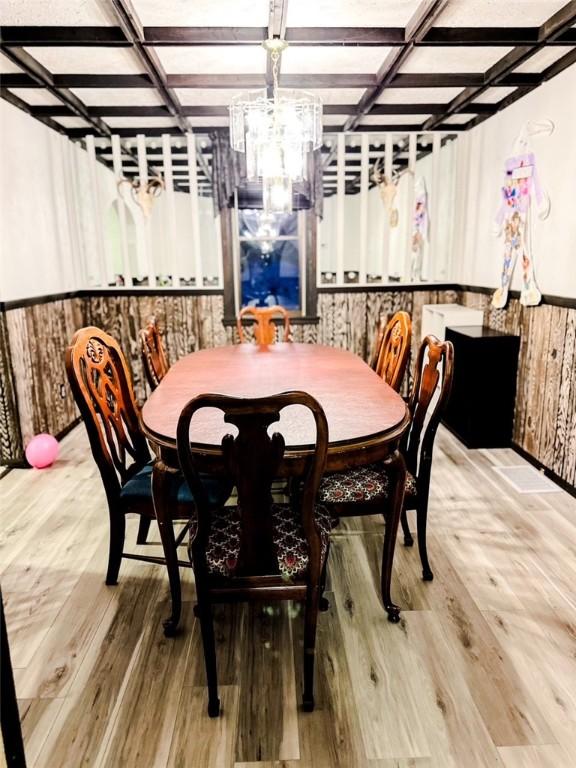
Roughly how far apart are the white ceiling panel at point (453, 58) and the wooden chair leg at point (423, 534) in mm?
2282

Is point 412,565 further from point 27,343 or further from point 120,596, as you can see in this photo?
point 27,343

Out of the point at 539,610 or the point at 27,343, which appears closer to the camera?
the point at 539,610

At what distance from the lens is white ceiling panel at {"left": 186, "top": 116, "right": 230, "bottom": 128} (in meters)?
4.18

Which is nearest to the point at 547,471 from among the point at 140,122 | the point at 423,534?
the point at 423,534

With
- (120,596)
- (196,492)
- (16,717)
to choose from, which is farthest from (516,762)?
(120,596)

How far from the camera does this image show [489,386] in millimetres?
3725

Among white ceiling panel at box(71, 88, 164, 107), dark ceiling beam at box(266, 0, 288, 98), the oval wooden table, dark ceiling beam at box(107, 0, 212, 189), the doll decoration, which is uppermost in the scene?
white ceiling panel at box(71, 88, 164, 107)

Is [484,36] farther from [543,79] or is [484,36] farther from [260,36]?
[260,36]

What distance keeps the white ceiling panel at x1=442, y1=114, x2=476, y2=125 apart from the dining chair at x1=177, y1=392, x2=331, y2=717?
12.3ft

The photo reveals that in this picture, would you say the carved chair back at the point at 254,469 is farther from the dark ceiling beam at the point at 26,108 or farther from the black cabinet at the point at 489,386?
the dark ceiling beam at the point at 26,108

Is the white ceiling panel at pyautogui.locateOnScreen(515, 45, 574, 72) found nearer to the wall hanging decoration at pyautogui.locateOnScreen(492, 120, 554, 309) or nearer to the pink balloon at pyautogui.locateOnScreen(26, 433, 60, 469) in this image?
the wall hanging decoration at pyautogui.locateOnScreen(492, 120, 554, 309)

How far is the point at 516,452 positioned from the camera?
369cm

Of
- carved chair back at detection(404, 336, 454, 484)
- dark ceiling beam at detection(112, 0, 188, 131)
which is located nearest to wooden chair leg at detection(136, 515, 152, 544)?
carved chair back at detection(404, 336, 454, 484)

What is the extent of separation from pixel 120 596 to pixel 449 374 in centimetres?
157
